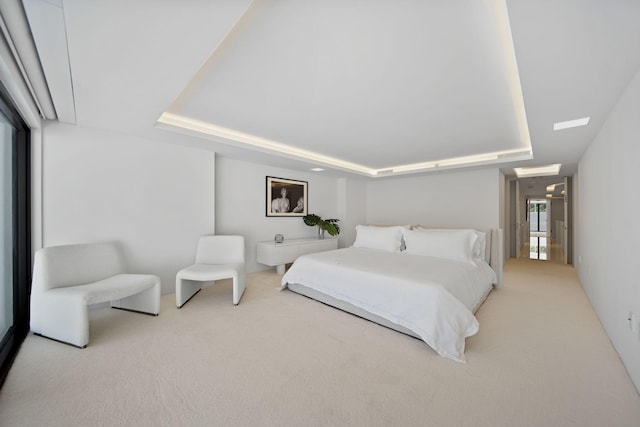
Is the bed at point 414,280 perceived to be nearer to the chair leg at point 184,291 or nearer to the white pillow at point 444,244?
the white pillow at point 444,244

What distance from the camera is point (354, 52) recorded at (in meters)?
1.62

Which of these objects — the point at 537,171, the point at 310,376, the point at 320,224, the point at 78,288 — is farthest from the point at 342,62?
the point at 537,171

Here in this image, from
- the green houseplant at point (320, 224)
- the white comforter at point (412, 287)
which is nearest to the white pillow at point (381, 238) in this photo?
the white comforter at point (412, 287)

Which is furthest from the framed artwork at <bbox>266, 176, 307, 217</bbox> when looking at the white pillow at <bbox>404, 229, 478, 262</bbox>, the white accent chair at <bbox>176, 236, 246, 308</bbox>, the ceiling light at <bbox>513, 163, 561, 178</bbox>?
the ceiling light at <bbox>513, 163, 561, 178</bbox>

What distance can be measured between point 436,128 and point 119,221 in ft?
12.8

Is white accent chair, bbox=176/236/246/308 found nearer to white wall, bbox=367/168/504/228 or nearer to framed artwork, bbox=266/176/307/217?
framed artwork, bbox=266/176/307/217

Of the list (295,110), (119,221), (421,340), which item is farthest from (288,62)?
(119,221)

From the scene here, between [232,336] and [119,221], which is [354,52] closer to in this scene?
[232,336]

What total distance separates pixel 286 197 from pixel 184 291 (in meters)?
2.56

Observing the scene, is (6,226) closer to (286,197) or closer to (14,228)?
(14,228)

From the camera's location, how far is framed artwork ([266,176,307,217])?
15.7 ft

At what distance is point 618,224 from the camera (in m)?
1.97

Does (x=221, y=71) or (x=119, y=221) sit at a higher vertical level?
(x=221, y=71)

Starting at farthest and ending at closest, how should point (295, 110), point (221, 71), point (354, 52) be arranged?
point (295, 110) < point (221, 71) < point (354, 52)
